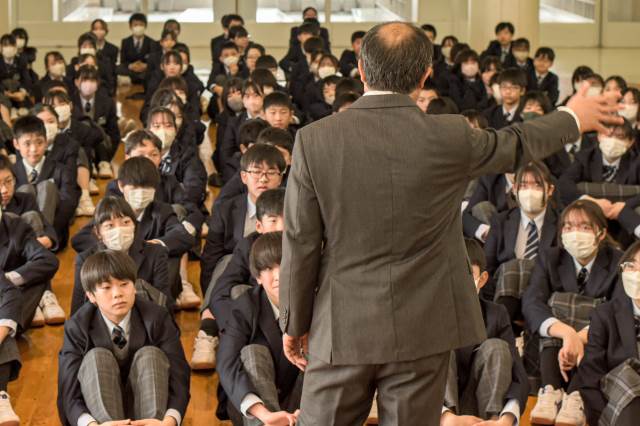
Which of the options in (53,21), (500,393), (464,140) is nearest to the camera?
(464,140)

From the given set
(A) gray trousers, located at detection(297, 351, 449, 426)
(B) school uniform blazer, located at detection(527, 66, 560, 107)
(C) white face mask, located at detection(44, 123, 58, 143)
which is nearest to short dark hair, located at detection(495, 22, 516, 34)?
(B) school uniform blazer, located at detection(527, 66, 560, 107)

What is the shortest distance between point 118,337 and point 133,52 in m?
8.23

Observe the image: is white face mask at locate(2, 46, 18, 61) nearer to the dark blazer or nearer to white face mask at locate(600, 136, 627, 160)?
the dark blazer

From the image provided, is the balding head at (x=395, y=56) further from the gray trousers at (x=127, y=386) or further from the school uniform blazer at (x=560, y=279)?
the school uniform blazer at (x=560, y=279)

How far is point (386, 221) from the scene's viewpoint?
8.38 feet

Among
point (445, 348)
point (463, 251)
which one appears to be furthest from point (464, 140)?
point (445, 348)

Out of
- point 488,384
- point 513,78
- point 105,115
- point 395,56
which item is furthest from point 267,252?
point 105,115

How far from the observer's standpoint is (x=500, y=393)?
3.78 m

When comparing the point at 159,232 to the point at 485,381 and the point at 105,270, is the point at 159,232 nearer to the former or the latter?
the point at 105,270

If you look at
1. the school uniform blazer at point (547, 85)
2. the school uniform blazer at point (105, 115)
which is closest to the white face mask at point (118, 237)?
the school uniform blazer at point (105, 115)

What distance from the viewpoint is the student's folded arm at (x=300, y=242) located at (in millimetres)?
2568

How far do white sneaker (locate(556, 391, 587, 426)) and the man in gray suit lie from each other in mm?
1667

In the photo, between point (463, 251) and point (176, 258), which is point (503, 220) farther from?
point (463, 251)

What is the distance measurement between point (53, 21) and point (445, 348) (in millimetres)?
12731
